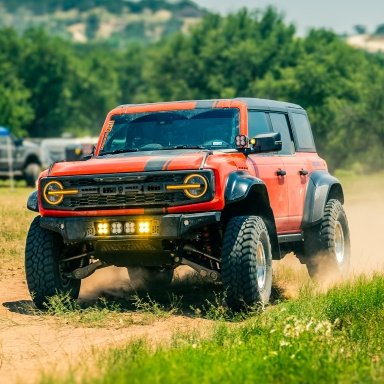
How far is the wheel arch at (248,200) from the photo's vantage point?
940 cm

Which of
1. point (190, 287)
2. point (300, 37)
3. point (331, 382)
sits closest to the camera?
point (331, 382)

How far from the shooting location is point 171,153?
1009cm

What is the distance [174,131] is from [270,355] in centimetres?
441

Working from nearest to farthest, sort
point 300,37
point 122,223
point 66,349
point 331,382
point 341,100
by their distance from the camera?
point 331,382 → point 66,349 → point 122,223 → point 341,100 → point 300,37

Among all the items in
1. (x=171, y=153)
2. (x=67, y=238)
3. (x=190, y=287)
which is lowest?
(x=190, y=287)

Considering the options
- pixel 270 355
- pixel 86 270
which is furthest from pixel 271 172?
pixel 270 355

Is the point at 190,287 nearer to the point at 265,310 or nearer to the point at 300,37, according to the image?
the point at 265,310

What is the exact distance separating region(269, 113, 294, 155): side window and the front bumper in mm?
2236

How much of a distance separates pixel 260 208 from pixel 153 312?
143cm

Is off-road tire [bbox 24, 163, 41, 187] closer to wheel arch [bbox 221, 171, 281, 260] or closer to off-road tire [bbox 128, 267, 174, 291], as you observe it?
off-road tire [bbox 128, 267, 174, 291]

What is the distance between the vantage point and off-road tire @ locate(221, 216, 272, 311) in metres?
9.36

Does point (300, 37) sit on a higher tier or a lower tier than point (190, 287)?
higher

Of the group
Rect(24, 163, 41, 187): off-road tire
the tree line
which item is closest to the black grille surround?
Rect(24, 163, 41, 187): off-road tire

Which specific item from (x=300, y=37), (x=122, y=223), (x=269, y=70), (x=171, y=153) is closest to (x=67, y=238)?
(x=122, y=223)
